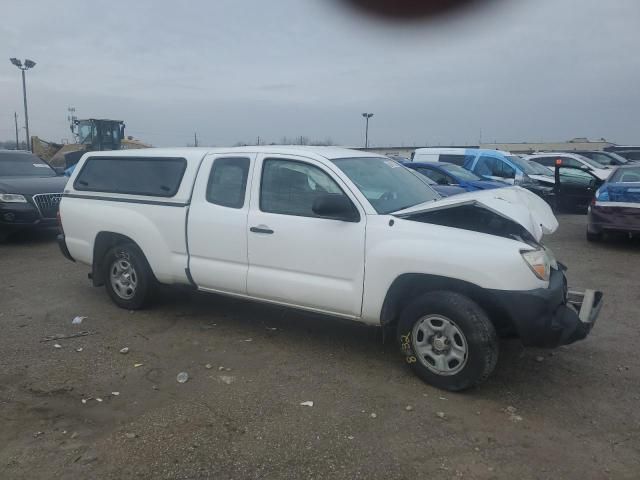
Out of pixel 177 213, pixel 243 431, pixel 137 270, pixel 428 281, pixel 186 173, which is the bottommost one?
pixel 243 431

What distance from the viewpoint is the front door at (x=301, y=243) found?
411cm

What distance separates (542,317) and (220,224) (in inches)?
110

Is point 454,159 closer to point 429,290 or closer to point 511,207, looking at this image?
point 511,207

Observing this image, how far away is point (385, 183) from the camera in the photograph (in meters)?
4.65

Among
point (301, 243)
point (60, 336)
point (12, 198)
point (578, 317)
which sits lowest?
point (60, 336)

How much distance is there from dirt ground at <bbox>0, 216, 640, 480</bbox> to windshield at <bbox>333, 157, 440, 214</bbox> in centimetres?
132

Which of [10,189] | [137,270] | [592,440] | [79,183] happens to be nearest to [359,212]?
[592,440]

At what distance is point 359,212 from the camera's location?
4.11 metres

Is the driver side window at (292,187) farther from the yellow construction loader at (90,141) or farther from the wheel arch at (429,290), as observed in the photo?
the yellow construction loader at (90,141)

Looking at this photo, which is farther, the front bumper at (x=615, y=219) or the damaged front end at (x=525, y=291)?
the front bumper at (x=615, y=219)

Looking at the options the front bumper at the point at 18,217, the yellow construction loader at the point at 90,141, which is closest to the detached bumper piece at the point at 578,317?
the front bumper at the point at 18,217

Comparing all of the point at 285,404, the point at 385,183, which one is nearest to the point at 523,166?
the point at 385,183

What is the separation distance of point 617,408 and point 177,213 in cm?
400

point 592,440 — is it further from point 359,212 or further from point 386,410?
point 359,212
